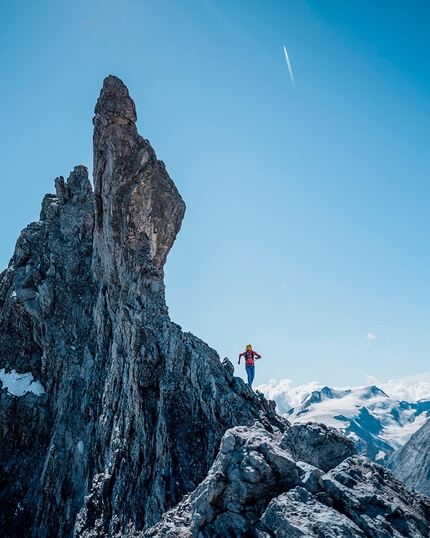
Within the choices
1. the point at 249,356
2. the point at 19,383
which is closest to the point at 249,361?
the point at 249,356

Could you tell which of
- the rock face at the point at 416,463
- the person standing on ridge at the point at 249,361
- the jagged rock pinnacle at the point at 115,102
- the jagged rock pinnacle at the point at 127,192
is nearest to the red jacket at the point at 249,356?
the person standing on ridge at the point at 249,361

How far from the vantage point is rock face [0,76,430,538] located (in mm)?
13016

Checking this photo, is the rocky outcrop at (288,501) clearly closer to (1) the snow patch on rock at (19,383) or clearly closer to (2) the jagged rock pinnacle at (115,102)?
(1) the snow patch on rock at (19,383)

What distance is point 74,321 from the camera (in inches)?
1805

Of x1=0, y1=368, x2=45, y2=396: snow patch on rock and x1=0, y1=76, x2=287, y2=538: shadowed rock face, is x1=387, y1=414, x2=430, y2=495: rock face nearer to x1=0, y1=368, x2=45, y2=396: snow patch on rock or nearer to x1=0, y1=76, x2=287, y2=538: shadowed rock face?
x1=0, y1=76, x2=287, y2=538: shadowed rock face

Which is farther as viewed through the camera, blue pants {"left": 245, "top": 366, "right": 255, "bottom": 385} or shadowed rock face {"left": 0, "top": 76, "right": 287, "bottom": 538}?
blue pants {"left": 245, "top": 366, "right": 255, "bottom": 385}

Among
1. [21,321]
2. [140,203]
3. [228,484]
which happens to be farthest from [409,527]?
[21,321]

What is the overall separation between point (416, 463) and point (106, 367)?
117122 mm

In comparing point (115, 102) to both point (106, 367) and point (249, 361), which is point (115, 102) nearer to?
point (106, 367)

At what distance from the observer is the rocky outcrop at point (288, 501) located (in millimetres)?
11102

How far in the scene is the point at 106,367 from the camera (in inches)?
1497

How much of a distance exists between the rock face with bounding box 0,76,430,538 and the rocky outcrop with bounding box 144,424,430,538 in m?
0.05

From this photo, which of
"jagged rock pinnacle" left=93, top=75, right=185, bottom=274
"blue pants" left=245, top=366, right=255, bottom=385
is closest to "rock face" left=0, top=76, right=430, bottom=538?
"jagged rock pinnacle" left=93, top=75, right=185, bottom=274

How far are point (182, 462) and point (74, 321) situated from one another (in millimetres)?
28327
